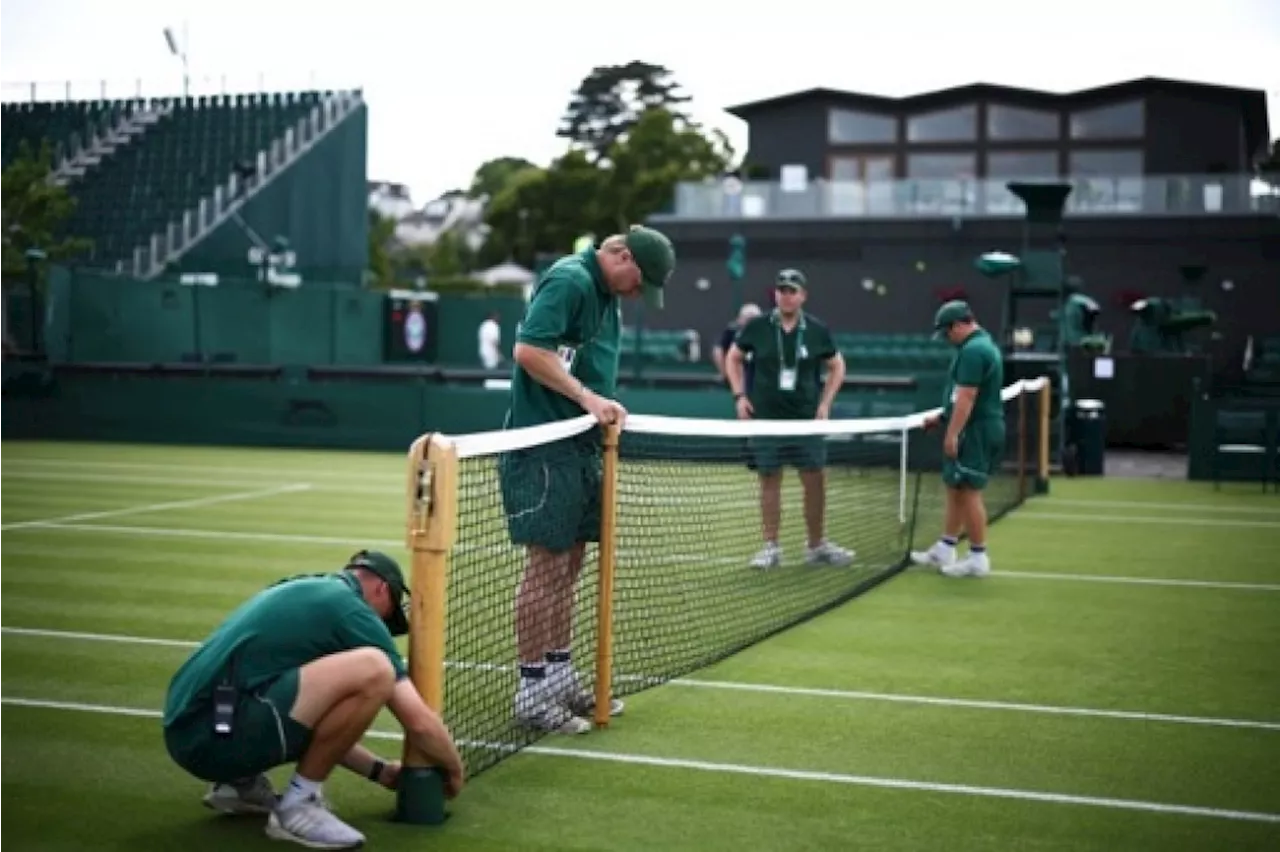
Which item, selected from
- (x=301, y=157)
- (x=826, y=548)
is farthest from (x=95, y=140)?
(x=826, y=548)

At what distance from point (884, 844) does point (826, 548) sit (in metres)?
7.23

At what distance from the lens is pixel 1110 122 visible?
163ft

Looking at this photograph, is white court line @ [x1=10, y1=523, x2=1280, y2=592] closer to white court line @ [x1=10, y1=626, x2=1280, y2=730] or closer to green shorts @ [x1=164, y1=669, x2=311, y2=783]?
white court line @ [x1=10, y1=626, x2=1280, y2=730]

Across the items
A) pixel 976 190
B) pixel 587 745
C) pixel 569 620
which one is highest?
pixel 976 190

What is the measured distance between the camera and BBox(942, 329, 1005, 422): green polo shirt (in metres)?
12.5

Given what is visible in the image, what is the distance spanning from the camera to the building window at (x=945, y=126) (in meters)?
50.6

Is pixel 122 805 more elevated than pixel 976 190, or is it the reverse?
pixel 976 190

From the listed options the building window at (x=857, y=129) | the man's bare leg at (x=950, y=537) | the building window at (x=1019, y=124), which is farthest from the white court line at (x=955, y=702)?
the building window at (x=857, y=129)

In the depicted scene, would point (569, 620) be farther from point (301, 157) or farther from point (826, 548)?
point (301, 157)

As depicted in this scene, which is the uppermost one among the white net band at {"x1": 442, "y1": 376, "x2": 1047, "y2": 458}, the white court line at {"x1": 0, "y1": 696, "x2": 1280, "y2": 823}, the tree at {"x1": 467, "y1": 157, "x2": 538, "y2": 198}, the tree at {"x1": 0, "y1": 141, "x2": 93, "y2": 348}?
the tree at {"x1": 467, "y1": 157, "x2": 538, "y2": 198}

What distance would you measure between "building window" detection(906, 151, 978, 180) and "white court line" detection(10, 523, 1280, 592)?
126 ft

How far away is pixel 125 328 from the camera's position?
109 ft

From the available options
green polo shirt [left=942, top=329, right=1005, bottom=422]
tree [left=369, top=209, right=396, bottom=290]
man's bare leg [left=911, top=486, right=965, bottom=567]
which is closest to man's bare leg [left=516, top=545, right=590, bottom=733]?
green polo shirt [left=942, top=329, right=1005, bottom=422]

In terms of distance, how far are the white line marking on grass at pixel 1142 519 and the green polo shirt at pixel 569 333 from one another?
10.4 m
